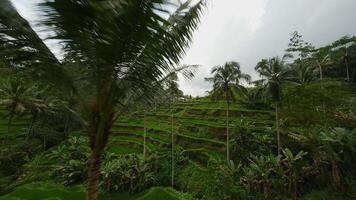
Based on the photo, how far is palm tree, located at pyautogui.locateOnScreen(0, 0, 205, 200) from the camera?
5.38 meters

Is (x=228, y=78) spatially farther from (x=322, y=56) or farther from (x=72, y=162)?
(x=322, y=56)

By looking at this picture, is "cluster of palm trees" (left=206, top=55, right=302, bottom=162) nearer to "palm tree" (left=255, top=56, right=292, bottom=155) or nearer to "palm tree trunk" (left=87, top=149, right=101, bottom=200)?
"palm tree" (left=255, top=56, right=292, bottom=155)

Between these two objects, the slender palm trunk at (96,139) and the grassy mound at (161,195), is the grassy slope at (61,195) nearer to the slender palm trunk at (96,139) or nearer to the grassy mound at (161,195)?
the grassy mound at (161,195)

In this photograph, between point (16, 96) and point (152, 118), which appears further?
point (152, 118)

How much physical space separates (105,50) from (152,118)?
4458 centimetres

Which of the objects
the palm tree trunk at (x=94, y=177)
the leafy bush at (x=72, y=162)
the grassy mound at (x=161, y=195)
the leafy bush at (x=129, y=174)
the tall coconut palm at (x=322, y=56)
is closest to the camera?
the palm tree trunk at (x=94, y=177)

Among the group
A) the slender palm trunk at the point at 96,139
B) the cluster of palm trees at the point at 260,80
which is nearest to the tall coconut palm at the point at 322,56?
the cluster of palm trees at the point at 260,80

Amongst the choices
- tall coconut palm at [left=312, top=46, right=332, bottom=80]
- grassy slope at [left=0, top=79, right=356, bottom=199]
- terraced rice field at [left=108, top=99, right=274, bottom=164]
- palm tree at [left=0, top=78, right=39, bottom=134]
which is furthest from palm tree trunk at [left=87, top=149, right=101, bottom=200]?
tall coconut palm at [left=312, top=46, right=332, bottom=80]

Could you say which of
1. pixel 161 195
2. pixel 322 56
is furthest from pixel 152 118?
pixel 322 56

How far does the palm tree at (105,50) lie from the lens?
17.6ft

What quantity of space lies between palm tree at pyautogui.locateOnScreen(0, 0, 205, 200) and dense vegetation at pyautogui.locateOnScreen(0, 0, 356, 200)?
2 cm

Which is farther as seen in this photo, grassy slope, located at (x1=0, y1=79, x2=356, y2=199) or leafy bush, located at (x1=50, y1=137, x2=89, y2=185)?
grassy slope, located at (x1=0, y1=79, x2=356, y2=199)

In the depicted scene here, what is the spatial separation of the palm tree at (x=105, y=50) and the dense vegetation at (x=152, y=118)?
0.06 feet

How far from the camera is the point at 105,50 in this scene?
225 inches
